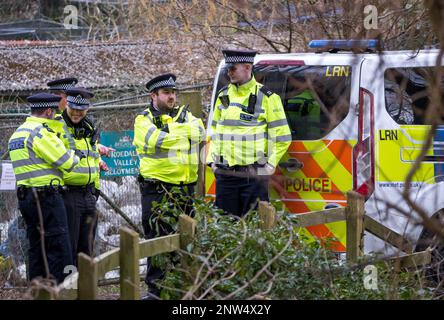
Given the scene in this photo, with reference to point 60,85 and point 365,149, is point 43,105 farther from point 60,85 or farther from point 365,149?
point 365,149

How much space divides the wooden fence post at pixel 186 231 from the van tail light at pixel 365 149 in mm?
2698

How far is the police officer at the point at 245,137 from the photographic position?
7.71 meters

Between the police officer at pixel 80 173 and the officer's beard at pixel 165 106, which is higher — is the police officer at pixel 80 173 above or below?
below

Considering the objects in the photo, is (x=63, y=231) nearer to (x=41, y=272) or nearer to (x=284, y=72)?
(x=41, y=272)

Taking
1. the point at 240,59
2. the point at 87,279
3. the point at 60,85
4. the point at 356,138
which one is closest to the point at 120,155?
the point at 60,85

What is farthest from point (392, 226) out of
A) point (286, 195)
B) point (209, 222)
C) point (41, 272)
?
point (41, 272)

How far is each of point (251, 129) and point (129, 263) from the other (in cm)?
331

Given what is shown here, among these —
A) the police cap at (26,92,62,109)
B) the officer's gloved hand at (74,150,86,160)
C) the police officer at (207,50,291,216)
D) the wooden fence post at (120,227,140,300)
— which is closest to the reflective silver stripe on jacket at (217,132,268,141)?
the police officer at (207,50,291,216)

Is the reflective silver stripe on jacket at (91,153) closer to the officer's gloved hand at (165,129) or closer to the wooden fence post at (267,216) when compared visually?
the officer's gloved hand at (165,129)

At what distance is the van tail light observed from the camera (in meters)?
7.53

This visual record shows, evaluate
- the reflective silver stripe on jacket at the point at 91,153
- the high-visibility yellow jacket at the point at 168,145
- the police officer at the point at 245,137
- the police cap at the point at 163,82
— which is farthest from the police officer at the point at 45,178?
the police officer at the point at 245,137

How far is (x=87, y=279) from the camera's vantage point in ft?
13.8

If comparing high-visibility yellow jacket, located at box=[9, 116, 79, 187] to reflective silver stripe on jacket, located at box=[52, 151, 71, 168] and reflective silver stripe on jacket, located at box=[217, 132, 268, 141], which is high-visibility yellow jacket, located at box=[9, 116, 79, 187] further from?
reflective silver stripe on jacket, located at box=[217, 132, 268, 141]
